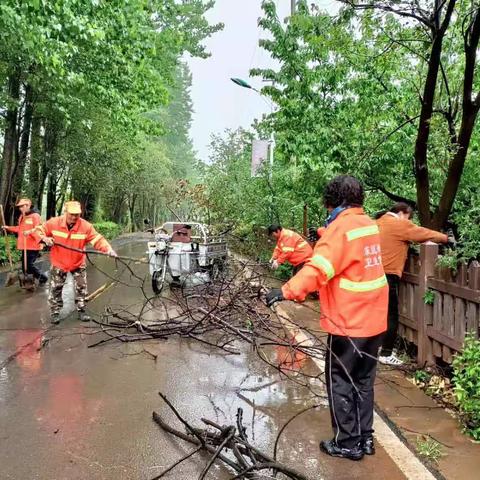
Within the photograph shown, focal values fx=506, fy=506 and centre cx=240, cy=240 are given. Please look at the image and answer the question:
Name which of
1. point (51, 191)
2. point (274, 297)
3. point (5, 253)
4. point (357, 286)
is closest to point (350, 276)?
point (357, 286)

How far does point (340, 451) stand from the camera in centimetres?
354

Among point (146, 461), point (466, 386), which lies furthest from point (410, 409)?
point (146, 461)

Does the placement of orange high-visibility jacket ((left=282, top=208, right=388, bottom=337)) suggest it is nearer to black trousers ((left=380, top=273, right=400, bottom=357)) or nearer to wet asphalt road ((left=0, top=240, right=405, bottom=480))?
wet asphalt road ((left=0, top=240, right=405, bottom=480))

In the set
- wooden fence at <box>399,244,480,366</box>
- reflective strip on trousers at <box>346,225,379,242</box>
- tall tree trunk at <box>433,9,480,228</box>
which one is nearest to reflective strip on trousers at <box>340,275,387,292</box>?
reflective strip on trousers at <box>346,225,379,242</box>

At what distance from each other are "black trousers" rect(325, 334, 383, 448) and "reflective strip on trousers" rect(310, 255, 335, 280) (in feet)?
1.64

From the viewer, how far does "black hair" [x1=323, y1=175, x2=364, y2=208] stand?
3527 millimetres

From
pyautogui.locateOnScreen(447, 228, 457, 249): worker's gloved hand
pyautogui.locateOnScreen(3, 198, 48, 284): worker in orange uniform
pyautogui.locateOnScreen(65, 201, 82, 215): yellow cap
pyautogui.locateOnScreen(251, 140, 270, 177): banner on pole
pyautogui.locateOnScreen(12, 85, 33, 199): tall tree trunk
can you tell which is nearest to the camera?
pyautogui.locateOnScreen(447, 228, 457, 249): worker's gloved hand

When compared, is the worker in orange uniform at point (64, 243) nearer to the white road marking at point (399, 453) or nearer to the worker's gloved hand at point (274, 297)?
the worker's gloved hand at point (274, 297)

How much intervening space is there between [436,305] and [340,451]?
211cm

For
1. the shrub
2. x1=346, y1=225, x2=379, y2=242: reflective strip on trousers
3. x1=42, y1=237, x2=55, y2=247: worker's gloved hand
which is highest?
x1=346, y1=225, x2=379, y2=242: reflective strip on trousers

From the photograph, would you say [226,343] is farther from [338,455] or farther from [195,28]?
[195,28]

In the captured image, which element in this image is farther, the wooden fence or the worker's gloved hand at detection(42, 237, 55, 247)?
the worker's gloved hand at detection(42, 237, 55, 247)

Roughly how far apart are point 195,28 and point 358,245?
24495mm

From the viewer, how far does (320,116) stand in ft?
27.3
